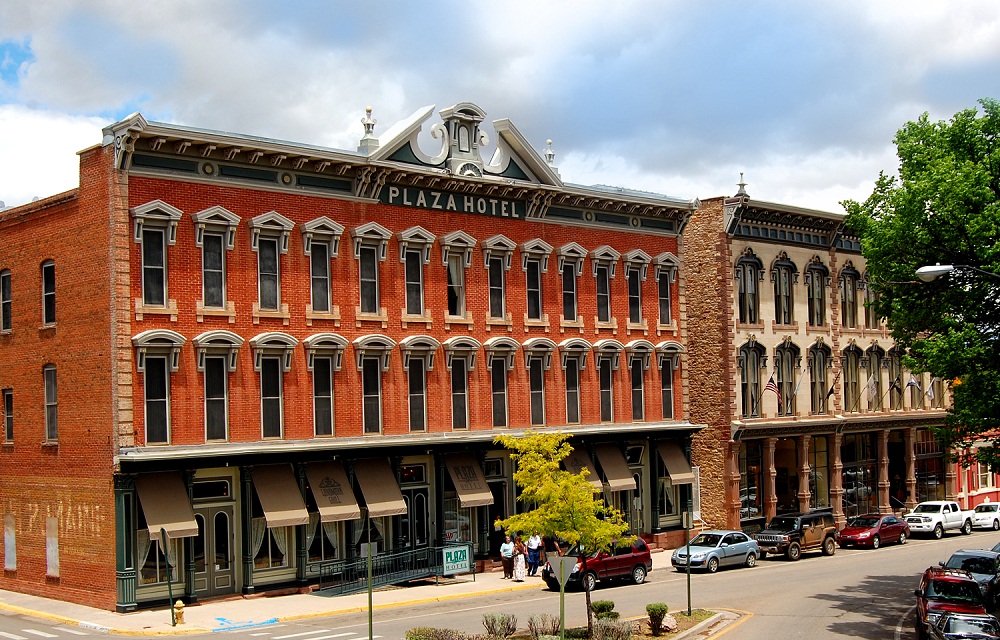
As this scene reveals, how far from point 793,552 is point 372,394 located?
18.7m

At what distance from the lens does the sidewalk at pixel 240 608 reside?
3002 cm

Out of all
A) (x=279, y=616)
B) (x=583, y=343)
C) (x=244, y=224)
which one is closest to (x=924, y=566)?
(x=583, y=343)

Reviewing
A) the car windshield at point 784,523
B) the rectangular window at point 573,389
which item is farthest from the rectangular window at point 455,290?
the car windshield at point 784,523

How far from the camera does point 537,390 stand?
144 ft

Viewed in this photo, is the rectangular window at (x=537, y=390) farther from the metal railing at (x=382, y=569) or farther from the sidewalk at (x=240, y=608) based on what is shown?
the sidewalk at (x=240, y=608)

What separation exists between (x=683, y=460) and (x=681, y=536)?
322cm

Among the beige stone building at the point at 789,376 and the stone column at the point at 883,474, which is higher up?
the beige stone building at the point at 789,376

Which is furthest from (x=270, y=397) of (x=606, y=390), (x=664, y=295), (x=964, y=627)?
(x=964, y=627)

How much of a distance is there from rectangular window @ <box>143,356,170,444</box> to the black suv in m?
24.4

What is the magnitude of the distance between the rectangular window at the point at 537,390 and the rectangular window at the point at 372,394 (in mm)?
7056

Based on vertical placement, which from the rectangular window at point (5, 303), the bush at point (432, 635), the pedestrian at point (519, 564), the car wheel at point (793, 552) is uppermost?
the rectangular window at point (5, 303)

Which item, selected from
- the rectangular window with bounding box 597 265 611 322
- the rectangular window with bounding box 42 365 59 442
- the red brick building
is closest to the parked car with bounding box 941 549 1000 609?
the red brick building

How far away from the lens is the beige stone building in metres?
50.9

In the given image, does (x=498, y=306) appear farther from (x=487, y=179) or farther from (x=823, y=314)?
(x=823, y=314)
